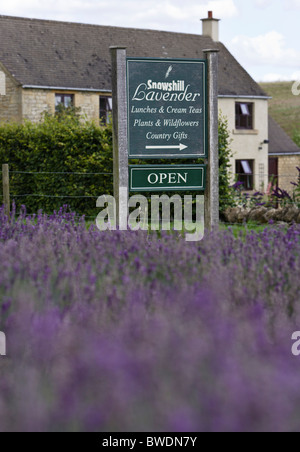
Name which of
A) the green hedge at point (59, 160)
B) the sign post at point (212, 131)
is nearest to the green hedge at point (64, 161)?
the green hedge at point (59, 160)

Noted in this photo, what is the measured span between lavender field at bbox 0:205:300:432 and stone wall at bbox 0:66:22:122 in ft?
76.1

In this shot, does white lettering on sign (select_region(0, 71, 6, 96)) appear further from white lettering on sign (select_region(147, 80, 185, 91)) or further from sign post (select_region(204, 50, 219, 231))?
white lettering on sign (select_region(147, 80, 185, 91))

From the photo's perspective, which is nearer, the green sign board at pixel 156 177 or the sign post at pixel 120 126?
the sign post at pixel 120 126

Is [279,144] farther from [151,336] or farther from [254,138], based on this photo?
[151,336]

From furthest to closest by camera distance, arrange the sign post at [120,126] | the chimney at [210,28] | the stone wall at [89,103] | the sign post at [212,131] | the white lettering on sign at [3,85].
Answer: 1. the chimney at [210,28]
2. the stone wall at [89,103]
3. the white lettering on sign at [3,85]
4. the sign post at [212,131]
5. the sign post at [120,126]

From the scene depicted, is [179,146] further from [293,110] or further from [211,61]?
[293,110]

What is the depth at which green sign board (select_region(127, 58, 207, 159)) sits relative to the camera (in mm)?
9406

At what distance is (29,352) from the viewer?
3.18 metres

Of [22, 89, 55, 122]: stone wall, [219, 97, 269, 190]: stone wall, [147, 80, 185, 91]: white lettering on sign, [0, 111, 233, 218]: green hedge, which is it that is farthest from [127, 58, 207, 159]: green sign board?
[219, 97, 269, 190]: stone wall

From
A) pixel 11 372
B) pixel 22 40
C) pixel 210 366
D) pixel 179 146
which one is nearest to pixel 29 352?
pixel 11 372

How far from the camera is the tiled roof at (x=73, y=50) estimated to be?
29.0m

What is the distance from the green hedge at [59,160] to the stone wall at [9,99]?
29.6 feet

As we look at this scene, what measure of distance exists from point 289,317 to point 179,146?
574 centimetres

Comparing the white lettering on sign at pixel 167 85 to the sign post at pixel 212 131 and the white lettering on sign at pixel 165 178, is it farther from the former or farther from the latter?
the white lettering on sign at pixel 165 178
